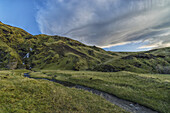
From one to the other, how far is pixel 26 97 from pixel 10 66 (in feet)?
474

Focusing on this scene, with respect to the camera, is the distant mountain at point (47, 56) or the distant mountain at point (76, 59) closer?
the distant mountain at point (76, 59)

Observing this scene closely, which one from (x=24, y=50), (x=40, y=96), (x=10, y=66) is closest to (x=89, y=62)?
(x=40, y=96)

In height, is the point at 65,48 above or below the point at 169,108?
above

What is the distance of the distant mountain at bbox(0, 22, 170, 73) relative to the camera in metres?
73.2

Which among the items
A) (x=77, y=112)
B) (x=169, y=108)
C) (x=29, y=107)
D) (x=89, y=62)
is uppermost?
(x=89, y=62)

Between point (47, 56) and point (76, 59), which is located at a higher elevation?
point (47, 56)

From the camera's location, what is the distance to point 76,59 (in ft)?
431

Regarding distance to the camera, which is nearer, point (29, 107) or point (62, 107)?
point (29, 107)

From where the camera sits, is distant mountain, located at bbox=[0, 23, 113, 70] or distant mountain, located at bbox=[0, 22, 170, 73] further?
distant mountain, located at bbox=[0, 23, 113, 70]

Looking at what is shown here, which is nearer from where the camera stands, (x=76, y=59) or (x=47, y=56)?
(x=76, y=59)

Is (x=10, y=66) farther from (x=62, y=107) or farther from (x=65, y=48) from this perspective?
(x=62, y=107)

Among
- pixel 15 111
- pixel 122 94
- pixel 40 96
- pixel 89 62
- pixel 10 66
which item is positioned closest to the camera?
pixel 15 111

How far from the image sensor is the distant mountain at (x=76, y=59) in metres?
73.2

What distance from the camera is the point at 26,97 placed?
561 inches
